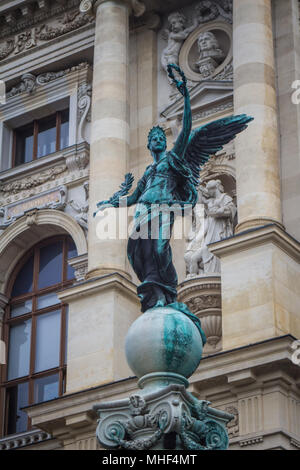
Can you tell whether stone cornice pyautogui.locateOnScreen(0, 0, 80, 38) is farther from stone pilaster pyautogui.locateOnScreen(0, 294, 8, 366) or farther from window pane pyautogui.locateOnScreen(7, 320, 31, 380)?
window pane pyautogui.locateOnScreen(7, 320, 31, 380)

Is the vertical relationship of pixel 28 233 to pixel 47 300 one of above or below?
above

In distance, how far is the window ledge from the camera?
17094mm

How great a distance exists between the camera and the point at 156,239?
9.17 meters

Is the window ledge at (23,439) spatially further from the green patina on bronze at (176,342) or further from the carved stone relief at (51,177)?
the green patina on bronze at (176,342)

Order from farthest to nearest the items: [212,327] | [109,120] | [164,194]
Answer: [109,120], [212,327], [164,194]

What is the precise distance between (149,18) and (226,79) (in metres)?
2.22

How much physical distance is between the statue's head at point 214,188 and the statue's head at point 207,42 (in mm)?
2499

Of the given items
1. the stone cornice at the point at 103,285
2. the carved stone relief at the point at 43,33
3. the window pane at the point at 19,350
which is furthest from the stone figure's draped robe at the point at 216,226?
the carved stone relief at the point at 43,33

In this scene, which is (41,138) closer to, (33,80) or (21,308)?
(33,80)

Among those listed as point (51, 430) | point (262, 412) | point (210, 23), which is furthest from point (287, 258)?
point (210, 23)

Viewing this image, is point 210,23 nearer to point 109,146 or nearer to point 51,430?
point 109,146

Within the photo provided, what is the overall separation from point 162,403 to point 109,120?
10093mm

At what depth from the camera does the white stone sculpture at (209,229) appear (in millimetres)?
16375

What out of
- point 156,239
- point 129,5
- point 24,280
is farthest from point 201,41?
point 156,239
